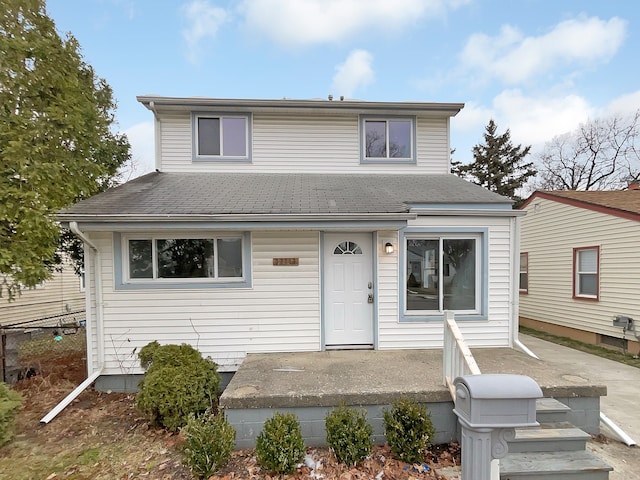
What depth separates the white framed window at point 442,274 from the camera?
5.48m

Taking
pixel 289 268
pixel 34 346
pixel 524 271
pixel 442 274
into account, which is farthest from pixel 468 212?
pixel 34 346

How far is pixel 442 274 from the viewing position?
18.1ft

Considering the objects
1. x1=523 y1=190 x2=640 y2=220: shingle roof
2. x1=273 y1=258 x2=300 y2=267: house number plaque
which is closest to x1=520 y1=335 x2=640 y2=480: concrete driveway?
x1=523 y1=190 x2=640 y2=220: shingle roof

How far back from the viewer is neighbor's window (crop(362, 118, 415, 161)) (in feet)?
24.1

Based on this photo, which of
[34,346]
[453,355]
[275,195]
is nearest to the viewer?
[453,355]

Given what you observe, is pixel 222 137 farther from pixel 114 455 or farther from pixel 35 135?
pixel 114 455

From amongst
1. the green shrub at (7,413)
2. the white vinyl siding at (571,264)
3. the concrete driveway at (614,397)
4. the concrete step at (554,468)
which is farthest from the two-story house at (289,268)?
the white vinyl siding at (571,264)

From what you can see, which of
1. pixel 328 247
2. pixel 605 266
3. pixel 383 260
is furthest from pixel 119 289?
pixel 605 266

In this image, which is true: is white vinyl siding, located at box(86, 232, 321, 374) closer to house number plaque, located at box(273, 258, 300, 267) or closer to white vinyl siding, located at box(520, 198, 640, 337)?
house number plaque, located at box(273, 258, 300, 267)

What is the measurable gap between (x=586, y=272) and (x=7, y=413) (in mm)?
11893

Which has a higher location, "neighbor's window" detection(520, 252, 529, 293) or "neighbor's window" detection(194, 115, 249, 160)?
"neighbor's window" detection(194, 115, 249, 160)

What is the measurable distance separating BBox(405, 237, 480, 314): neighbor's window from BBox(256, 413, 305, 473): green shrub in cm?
310

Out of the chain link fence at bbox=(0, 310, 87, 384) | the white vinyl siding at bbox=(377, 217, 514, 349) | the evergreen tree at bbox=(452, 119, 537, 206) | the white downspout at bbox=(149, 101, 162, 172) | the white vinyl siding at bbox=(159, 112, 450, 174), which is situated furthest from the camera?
the evergreen tree at bbox=(452, 119, 537, 206)

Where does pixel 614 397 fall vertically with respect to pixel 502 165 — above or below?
below
